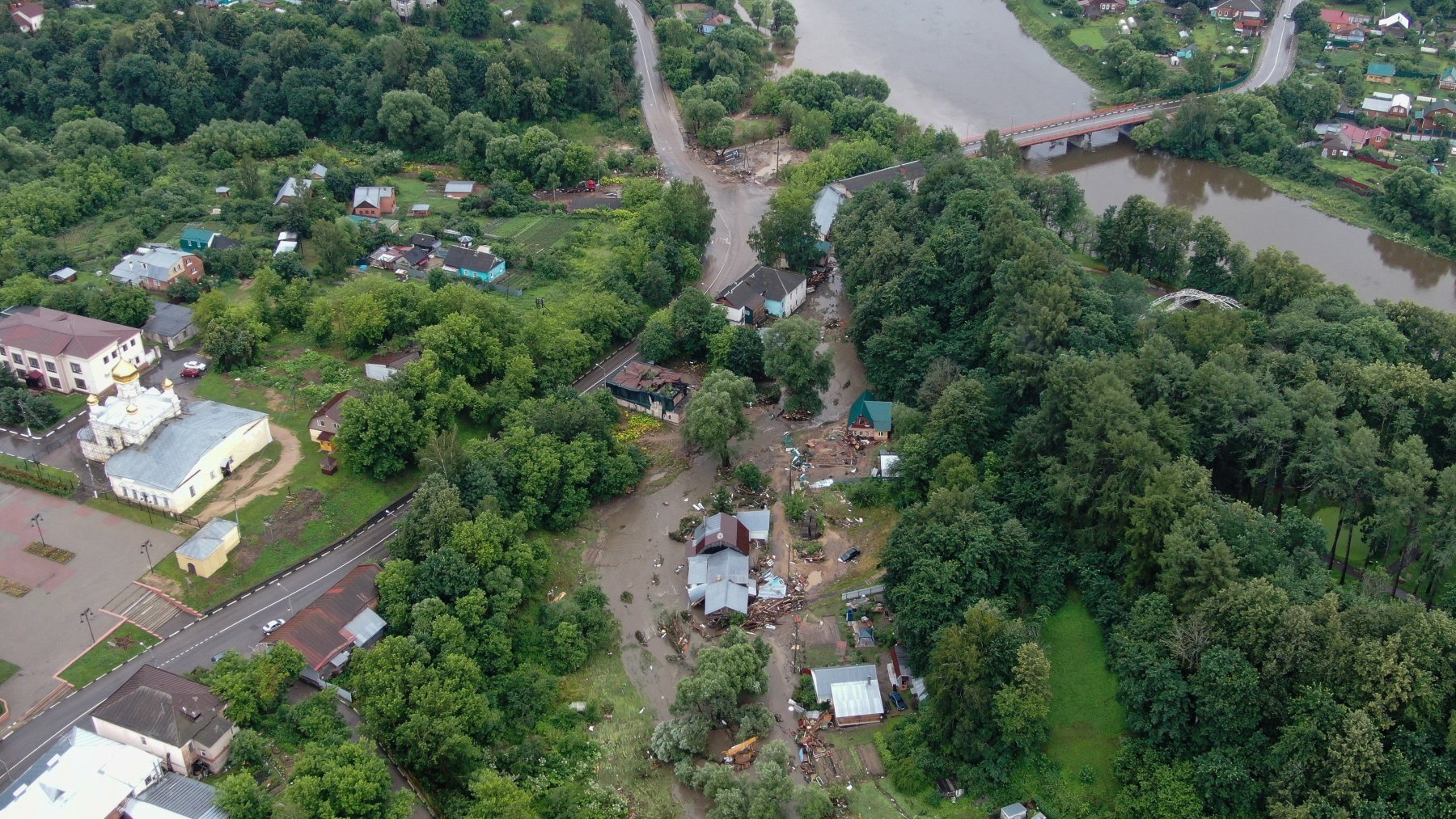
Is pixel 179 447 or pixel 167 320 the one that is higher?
pixel 167 320

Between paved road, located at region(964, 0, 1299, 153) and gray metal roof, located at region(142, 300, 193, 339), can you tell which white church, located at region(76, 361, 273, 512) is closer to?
gray metal roof, located at region(142, 300, 193, 339)

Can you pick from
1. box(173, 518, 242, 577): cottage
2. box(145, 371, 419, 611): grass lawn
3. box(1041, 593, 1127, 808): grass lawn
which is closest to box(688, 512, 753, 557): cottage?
box(1041, 593, 1127, 808): grass lawn

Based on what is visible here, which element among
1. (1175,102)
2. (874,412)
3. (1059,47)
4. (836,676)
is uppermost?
(1059,47)

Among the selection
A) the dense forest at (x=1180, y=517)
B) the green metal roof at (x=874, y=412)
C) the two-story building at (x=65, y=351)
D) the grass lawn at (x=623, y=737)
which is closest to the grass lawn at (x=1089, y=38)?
the dense forest at (x=1180, y=517)

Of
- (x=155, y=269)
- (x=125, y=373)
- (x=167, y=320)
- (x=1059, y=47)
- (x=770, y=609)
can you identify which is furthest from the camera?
(x=1059, y=47)

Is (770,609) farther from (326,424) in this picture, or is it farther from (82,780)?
(82,780)

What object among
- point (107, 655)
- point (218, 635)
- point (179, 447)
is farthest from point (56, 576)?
point (218, 635)
